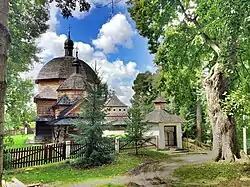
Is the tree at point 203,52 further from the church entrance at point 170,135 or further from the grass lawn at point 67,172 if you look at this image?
the church entrance at point 170,135

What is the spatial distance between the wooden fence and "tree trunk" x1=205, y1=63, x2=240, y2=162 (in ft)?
23.6

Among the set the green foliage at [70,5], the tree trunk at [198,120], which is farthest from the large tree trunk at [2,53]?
the tree trunk at [198,120]

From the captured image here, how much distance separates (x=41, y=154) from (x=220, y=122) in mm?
10032

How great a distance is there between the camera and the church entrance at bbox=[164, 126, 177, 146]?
25844 mm

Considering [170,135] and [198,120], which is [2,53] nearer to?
[170,135]

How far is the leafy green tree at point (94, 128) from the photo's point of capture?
47.0 ft

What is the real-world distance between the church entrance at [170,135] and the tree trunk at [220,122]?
12033 mm

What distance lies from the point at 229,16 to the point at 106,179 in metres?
7.64

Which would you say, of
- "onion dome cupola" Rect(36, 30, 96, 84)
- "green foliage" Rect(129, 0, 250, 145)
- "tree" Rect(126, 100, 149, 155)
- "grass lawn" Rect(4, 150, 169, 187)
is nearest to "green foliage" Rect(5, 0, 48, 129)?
"grass lawn" Rect(4, 150, 169, 187)

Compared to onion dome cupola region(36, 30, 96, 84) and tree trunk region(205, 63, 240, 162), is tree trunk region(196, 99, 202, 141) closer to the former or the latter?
tree trunk region(205, 63, 240, 162)

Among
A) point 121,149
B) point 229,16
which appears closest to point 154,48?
point 121,149

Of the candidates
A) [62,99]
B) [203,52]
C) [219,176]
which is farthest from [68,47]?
[219,176]

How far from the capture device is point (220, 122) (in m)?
13.6

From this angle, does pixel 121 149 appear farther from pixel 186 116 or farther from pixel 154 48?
pixel 186 116
